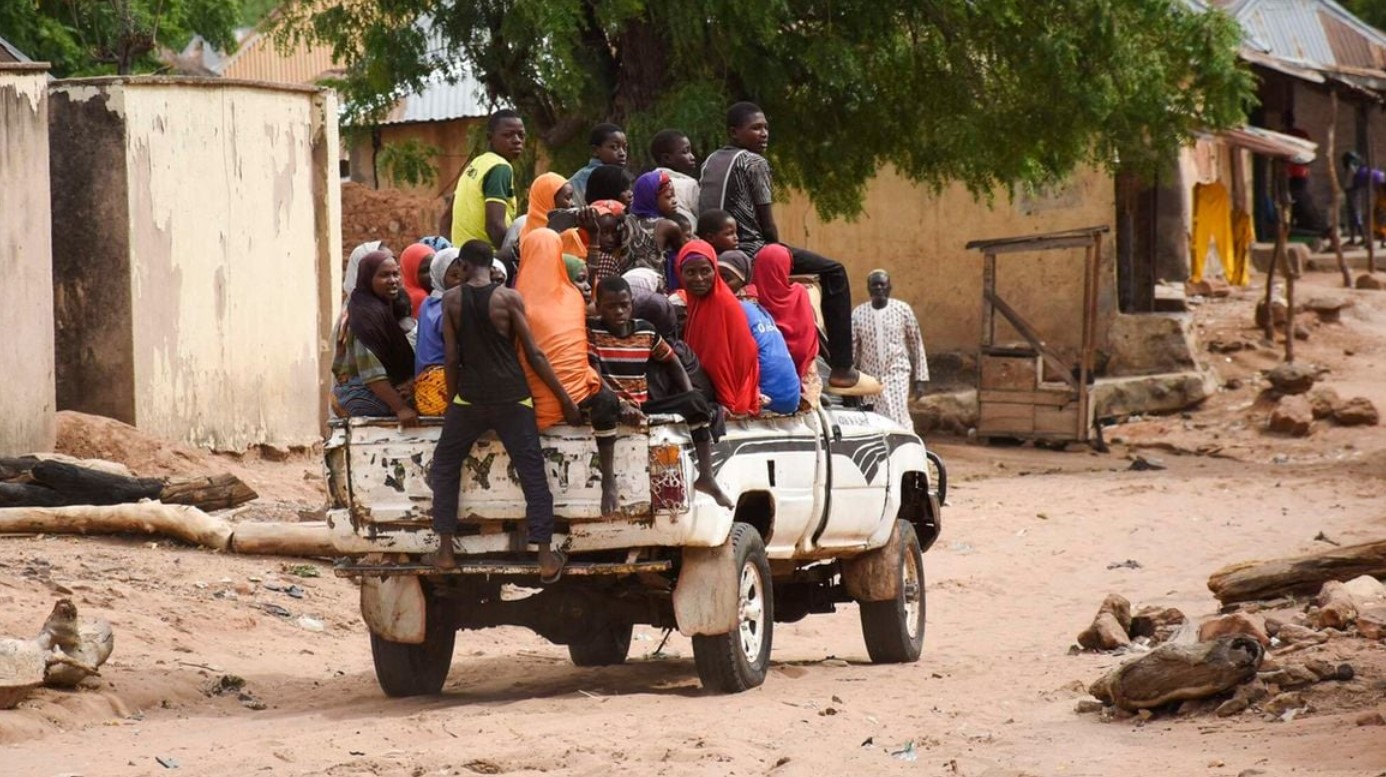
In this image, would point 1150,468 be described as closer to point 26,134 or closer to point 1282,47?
point 26,134

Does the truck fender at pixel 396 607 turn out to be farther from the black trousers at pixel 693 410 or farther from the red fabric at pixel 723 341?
the red fabric at pixel 723 341

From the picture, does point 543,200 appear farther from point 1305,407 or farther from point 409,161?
point 1305,407

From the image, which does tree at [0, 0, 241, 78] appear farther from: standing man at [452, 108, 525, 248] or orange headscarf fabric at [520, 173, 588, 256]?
orange headscarf fabric at [520, 173, 588, 256]

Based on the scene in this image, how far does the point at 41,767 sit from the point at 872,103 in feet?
41.1

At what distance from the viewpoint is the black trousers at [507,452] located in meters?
7.51

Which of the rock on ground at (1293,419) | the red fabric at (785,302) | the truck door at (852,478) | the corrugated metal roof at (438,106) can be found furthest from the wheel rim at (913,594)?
the corrugated metal roof at (438,106)

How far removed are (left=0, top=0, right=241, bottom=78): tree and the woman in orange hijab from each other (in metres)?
17.5

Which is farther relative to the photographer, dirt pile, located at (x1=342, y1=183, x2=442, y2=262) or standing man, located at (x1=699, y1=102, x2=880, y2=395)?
dirt pile, located at (x1=342, y1=183, x2=442, y2=262)

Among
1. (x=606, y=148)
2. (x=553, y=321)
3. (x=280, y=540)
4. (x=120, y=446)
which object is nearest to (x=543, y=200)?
Answer: (x=606, y=148)

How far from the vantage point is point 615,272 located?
8.59 meters

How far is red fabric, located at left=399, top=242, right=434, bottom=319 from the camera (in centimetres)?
873

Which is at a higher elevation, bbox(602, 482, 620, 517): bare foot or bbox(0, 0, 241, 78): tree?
bbox(0, 0, 241, 78): tree

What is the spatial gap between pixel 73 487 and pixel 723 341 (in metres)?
4.75

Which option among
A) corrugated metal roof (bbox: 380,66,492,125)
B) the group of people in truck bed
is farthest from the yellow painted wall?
the group of people in truck bed
